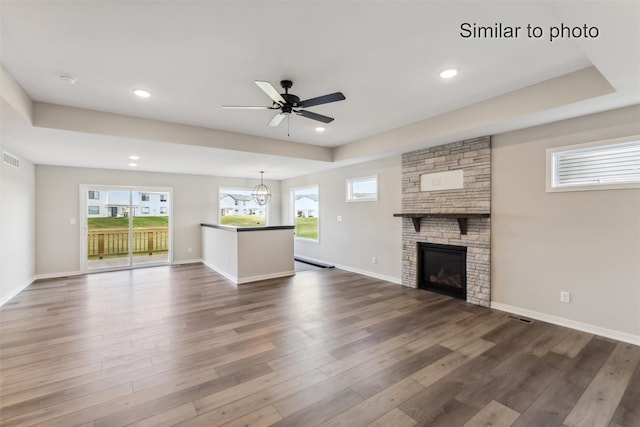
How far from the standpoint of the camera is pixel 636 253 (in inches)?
119

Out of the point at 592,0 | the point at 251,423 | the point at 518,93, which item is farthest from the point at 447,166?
the point at 251,423

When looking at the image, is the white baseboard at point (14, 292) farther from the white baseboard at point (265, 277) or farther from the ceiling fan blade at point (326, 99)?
the ceiling fan blade at point (326, 99)

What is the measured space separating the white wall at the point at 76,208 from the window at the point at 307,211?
2550mm

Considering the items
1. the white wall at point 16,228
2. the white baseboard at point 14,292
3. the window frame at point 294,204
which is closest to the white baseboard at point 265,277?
the window frame at point 294,204

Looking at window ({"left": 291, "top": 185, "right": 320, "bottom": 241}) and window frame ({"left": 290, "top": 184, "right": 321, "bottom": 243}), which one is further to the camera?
window ({"left": 291, "top": 185, "right": 320, "bottom": 241})

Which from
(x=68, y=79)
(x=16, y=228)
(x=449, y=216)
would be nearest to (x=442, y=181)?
(x=449, y=216)

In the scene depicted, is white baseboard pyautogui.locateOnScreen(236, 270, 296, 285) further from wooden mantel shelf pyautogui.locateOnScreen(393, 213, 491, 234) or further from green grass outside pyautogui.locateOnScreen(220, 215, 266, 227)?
green grass outside pyautogui.locateOnScreen(220, 215, 266, 227)

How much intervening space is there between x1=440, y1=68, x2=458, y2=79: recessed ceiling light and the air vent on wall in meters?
6.18

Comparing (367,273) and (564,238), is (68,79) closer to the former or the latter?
(367,273)

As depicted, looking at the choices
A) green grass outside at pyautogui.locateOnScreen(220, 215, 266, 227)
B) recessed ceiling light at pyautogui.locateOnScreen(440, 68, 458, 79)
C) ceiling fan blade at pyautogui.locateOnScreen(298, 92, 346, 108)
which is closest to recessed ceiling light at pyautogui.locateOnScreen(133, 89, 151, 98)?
ceiling fan blade at pyautogui.locateOnScreen(298, 92, 346, 108)

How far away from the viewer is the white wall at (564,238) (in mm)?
3082

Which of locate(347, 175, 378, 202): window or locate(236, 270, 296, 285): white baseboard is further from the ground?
locate(347, 175, 378, 202): window

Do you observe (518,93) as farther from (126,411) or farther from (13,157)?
(13,157)

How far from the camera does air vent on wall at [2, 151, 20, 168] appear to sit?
4348 mm
